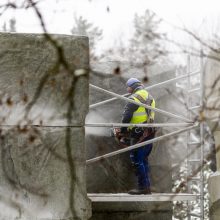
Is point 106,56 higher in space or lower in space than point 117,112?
higher

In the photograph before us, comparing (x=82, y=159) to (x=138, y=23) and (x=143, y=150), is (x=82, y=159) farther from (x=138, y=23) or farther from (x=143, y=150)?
(x=138, y=23)

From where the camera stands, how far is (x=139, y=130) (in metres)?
7.35

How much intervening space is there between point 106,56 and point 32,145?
12.9ft

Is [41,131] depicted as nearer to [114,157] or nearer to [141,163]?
[141,163]

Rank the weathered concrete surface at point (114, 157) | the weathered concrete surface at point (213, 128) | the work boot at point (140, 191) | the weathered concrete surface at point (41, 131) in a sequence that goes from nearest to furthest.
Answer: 1. the weathered concrete surface at point (41, 131)
2. the weathered concrete surface at point (213, 128)
3. the work boot at point (140, 191)
4. the weathered concrete surface at point (114, 157)

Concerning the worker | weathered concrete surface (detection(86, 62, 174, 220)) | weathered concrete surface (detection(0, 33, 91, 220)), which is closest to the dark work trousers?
the worker

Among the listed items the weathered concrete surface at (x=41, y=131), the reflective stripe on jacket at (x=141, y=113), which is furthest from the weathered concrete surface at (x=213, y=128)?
the weathered concrete surface at (x=41, y=131)

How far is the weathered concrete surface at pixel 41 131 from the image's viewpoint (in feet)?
16.4

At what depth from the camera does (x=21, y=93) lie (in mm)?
5043

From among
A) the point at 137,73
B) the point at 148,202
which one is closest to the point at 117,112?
the point at 137,73

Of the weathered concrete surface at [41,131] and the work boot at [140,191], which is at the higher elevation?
the weathered concrete surface at [41,131]

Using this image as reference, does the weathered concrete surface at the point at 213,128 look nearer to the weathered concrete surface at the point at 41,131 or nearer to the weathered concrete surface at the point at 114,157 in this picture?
the weathered concrete surface at the point at 41,131

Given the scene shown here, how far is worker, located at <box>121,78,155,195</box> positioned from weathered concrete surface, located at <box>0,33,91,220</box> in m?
2.13

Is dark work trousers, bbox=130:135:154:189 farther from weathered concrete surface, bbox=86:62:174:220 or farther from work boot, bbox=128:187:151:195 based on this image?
weathered concrete surface, bbox=86:62:174:220
